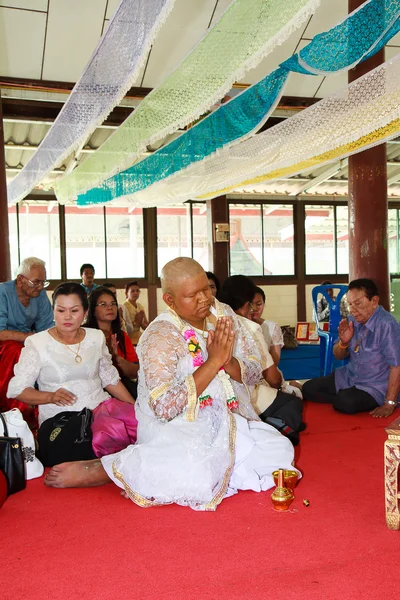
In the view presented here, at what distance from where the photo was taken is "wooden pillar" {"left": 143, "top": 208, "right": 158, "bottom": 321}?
431 inches

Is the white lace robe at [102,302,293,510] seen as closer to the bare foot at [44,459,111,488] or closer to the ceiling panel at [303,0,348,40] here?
the bare foot at [44,459,111,488]

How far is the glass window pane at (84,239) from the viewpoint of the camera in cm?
1063

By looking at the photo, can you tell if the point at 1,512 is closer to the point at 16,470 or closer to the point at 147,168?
the point at 16,470

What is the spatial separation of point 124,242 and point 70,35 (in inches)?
222

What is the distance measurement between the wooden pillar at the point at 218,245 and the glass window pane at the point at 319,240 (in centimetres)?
361

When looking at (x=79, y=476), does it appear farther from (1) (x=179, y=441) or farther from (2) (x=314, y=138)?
(2) (x=314, y=138)

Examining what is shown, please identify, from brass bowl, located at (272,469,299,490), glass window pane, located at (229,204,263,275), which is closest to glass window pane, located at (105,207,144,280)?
glass window pane, located at (229,204,263,275)

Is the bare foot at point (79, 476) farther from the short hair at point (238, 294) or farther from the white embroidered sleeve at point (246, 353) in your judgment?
the short hair at point (238, 294)

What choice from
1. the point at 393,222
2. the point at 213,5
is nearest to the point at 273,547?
the point at 213,5

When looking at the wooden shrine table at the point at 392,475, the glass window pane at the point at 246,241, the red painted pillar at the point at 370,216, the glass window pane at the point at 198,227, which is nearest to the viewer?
the wooden shrine table at the point at 392,475

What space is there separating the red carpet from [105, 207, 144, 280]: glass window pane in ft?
26.9

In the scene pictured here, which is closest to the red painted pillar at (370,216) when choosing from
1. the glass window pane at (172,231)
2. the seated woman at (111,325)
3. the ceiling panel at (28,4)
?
the seated woman at (111,325)

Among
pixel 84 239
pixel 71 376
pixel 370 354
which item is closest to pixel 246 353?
pixel 71 376

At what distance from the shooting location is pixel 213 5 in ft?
17.4
